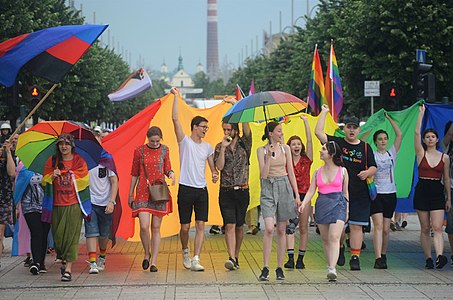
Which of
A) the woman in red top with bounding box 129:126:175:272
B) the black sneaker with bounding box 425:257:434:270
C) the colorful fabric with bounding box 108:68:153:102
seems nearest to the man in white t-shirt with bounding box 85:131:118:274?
the woman in red top with bounding box 129:126:175:272

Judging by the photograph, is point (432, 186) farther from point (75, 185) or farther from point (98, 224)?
point (75, 185)

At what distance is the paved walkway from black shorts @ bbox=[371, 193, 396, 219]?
0.71 meters

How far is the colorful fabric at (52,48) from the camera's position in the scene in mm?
11320

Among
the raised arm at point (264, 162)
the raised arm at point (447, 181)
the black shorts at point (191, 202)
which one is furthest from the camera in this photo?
the raised arm at point (447, 181)

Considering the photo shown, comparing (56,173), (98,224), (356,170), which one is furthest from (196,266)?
(356,170)

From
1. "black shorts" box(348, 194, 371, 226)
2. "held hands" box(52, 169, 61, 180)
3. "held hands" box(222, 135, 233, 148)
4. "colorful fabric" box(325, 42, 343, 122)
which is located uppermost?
"colorful fabric" box(325, 42, 343, 122)

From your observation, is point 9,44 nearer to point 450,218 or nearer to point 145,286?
point 145,286

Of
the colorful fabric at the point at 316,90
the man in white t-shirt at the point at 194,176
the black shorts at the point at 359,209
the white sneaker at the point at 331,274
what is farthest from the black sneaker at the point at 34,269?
the colorful fabric at the point at 316,90

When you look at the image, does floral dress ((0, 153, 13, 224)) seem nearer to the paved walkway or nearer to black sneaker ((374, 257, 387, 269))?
the paved walkway

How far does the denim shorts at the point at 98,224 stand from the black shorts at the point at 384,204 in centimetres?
336

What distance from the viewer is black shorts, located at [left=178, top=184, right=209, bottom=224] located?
12.2 m

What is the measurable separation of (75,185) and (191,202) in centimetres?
146

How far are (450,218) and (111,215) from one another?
4.31m

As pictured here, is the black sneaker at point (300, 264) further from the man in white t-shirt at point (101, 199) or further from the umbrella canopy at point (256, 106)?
the man in white t-shirt at point (101, 199)
